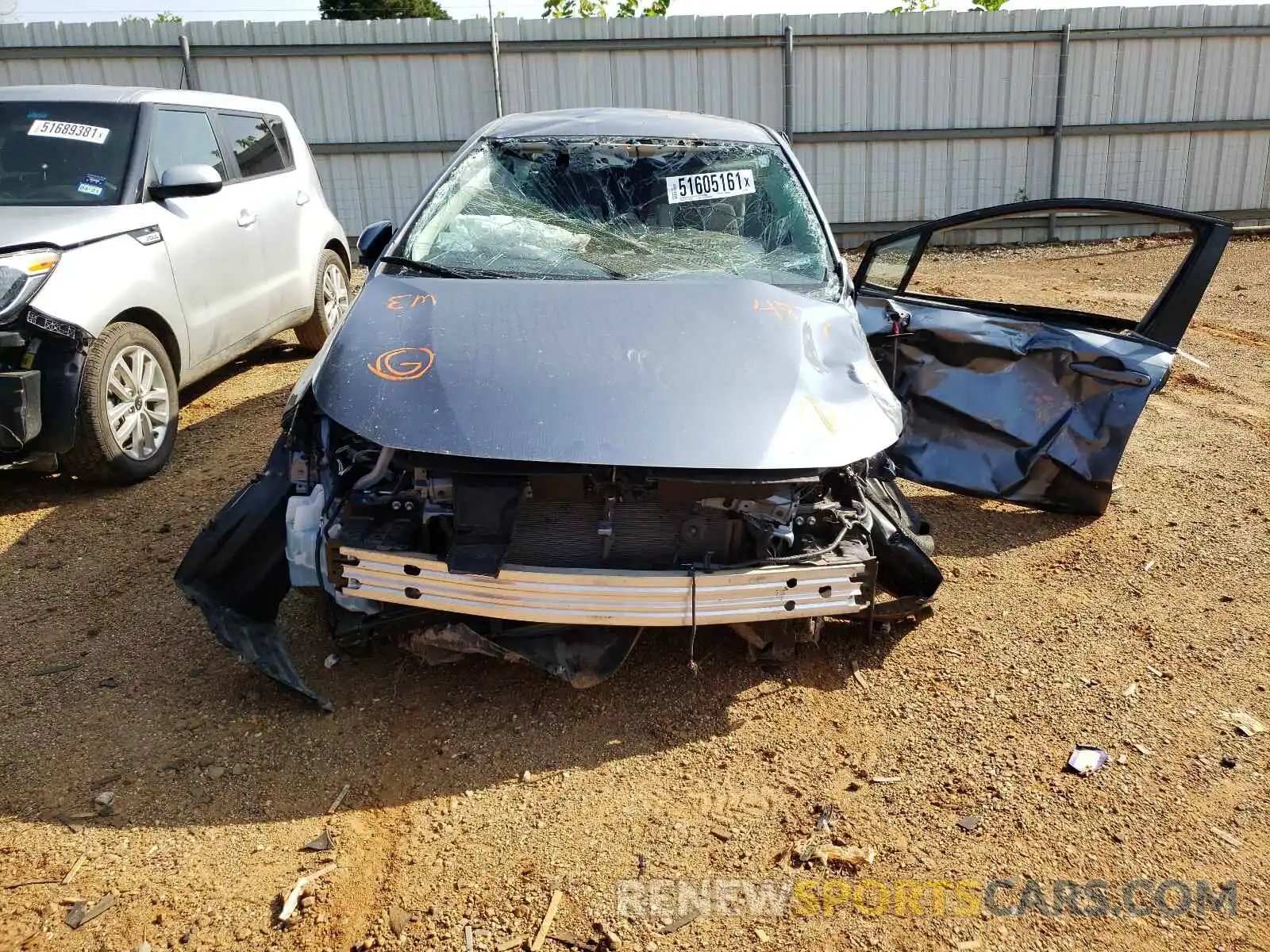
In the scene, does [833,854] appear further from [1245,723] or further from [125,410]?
[125,410]

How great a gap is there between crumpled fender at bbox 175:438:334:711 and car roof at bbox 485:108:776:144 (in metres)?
2.06

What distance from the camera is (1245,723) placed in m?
2.93

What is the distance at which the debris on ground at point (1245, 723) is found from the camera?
2.89 m

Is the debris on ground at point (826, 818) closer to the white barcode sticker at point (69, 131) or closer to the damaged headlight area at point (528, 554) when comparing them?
the damaged headlight area at point (528, 554)

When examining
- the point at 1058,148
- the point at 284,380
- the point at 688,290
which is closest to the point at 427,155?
the point at 284,380

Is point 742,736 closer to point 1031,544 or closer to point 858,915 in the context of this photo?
point 858,915

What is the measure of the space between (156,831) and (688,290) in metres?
2.27

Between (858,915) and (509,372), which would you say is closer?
(858,915)

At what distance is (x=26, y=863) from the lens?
7.65 feet

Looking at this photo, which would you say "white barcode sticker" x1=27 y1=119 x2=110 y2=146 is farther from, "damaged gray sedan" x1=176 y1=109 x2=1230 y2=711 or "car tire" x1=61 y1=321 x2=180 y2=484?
"damaged gray sedan" x1=176 y1=109 x2=1230 y2=711

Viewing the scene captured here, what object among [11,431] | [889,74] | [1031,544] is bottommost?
[1031,544]

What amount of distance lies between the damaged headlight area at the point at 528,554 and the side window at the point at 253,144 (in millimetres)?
3763

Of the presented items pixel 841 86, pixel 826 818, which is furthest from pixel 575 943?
pixel 841 86

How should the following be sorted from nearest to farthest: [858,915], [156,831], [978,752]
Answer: [858,915] → [156,831] → [978,752]
